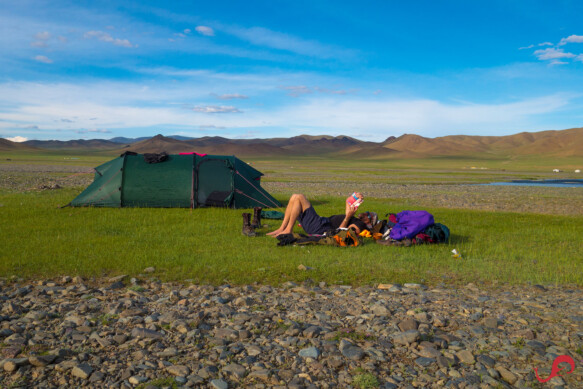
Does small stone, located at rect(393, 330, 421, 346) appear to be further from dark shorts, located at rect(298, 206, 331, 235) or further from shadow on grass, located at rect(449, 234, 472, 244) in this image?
shadow on grass, located at rect(449, 234, 472, 244)

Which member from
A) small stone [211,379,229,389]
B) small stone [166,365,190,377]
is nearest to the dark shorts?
small stone [166,365,190,377]

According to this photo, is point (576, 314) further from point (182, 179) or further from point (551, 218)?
point (182, 179)

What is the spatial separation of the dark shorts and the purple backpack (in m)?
1.75

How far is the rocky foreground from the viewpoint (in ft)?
15.0

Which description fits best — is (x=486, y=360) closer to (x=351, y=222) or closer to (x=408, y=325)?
(x=408, y=325)

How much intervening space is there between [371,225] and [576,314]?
5841 mm

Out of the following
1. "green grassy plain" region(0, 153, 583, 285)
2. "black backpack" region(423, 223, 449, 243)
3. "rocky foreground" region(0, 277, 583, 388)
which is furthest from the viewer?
"black backpack" region(423, 223, 449, 243)

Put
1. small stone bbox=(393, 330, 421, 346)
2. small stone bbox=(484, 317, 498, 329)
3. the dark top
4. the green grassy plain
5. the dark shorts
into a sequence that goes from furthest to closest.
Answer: the dark top, the dark shorts, the green grassy plain, small stone bbox=(484, 317, 498, 329), small stone bbox=(393, 330, 421, 346)

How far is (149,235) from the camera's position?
38.4 ft

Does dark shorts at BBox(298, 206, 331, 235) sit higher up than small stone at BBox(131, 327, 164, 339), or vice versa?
dark shorts at BBox(298, 206, 331, 235)

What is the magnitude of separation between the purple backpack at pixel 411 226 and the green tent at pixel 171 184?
756 centimetres

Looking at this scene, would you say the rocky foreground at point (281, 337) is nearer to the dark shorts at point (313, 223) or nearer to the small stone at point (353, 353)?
the small stone at point (353, 353)

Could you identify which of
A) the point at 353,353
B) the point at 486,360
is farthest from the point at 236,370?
the point at 486,360

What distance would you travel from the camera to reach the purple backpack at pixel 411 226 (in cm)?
1109
